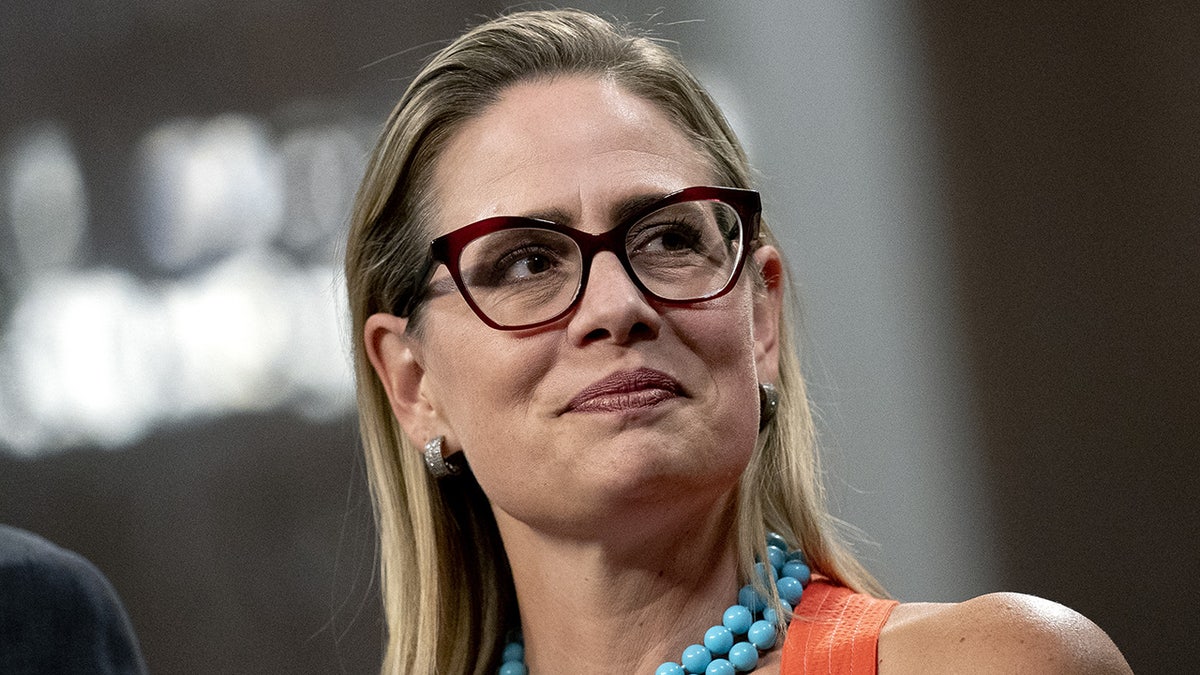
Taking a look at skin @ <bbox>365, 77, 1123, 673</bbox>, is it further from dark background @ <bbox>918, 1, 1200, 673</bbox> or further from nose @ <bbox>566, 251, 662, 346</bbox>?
dark background @ <bbox>918, 1, 1200, 673</bbox>

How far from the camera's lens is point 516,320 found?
129 centimetres

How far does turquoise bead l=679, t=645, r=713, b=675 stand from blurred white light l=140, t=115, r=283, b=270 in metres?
0.88

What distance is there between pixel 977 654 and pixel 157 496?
3.58 feet

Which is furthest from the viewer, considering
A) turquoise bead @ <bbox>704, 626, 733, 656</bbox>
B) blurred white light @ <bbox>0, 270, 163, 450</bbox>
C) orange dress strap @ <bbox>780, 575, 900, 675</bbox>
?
blurred white light @ <bbox>0, 270, 163, 450</bbox>

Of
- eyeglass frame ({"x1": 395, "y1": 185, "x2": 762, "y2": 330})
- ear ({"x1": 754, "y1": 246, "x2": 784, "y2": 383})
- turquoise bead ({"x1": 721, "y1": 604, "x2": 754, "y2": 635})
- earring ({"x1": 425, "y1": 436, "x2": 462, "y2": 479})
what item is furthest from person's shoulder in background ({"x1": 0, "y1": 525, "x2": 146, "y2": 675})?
ear ({"x1": 754, "y1": 246, "x2": 784, "y2": 383})

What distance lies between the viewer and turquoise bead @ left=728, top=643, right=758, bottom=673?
4.25 feet

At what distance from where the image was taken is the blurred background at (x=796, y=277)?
1.78 m

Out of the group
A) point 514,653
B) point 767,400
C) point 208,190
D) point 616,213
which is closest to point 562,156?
point 616,213

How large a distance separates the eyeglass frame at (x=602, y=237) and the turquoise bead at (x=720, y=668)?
1.08 feet

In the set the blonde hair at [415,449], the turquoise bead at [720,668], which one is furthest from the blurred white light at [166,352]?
the turquoise bead at [720,668]

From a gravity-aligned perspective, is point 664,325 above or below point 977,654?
above

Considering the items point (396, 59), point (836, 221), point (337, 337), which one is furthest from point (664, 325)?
point (836, 221)

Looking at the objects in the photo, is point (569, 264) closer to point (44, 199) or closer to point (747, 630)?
point (747, 630)

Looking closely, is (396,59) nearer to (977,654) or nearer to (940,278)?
(940,278)
